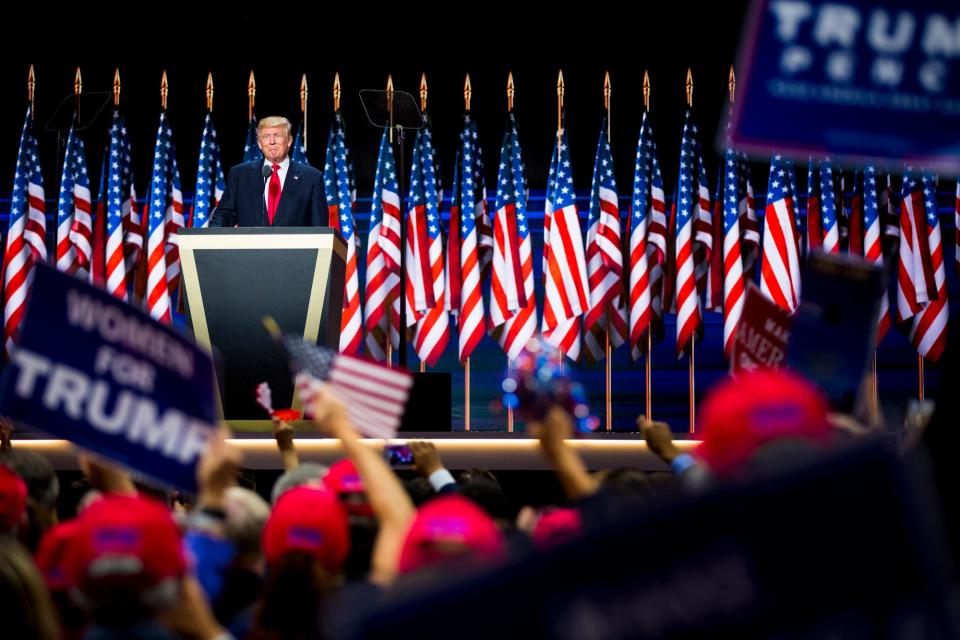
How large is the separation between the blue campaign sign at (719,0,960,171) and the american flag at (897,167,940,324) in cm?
797

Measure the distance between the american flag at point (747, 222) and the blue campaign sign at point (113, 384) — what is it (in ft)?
27.0

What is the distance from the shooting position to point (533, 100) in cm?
1193

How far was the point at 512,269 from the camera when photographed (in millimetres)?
10633

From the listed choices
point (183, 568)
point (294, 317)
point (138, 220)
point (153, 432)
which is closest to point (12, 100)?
point (138, 220)

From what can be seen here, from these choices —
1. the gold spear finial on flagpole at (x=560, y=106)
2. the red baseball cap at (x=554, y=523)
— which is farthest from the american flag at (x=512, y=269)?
the red baseball cap at (x=554, y=523)

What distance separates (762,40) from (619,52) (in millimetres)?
9150

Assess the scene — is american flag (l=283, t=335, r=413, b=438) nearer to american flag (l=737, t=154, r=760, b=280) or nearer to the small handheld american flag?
the small handheld american flag

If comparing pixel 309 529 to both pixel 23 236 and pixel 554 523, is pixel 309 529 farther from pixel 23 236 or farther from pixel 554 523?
pixel 23 236

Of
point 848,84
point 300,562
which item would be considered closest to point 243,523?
point 300,562

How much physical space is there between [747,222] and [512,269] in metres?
1.99

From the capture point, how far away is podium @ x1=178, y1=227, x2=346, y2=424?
22.4 ft

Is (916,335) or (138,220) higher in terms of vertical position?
(138,220)

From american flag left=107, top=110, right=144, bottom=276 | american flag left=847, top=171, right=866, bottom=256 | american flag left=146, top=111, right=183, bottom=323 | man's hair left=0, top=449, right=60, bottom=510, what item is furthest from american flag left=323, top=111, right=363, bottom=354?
man's hair left=0, top=449, right=60, bottom=510

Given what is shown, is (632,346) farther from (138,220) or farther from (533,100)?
(138,220)
